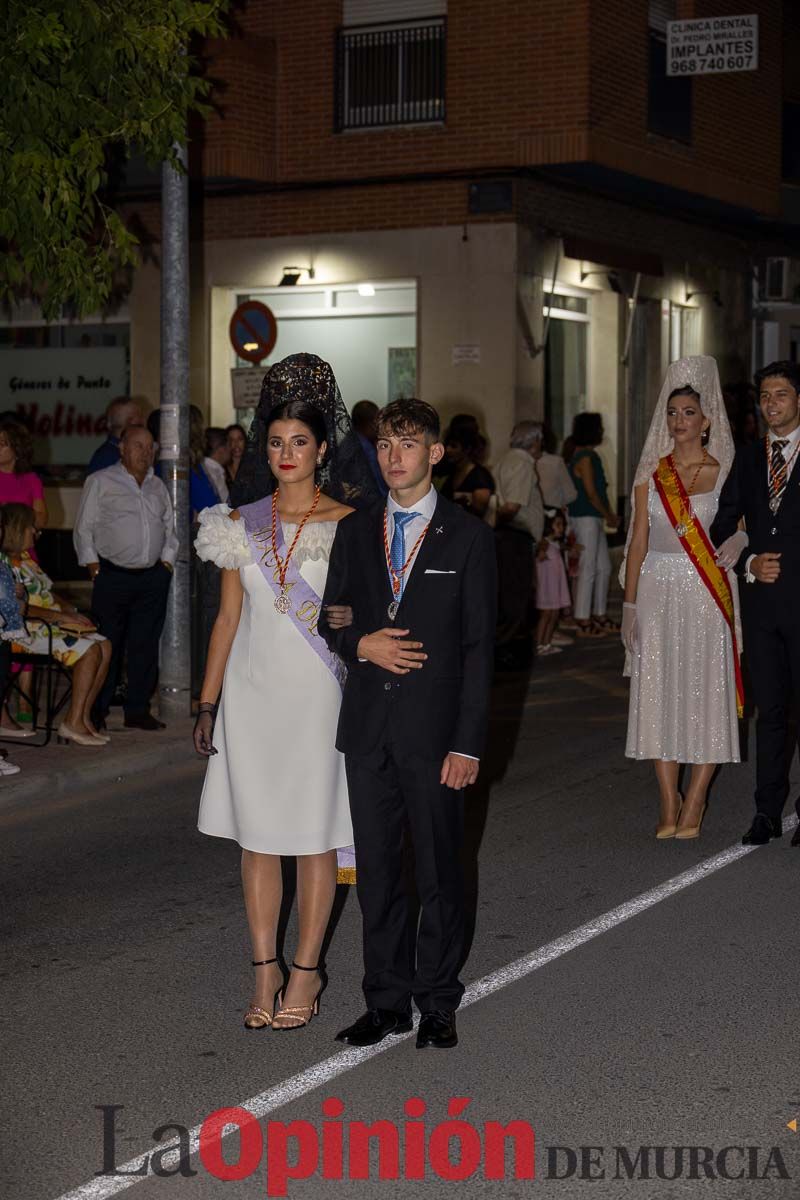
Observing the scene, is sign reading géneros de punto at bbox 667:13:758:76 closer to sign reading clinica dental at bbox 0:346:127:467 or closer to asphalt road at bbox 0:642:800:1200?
sign reading clinica dental at bbox 0:346:127:467

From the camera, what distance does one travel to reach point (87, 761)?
10188 millimetres

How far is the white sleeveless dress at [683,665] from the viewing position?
8.41m

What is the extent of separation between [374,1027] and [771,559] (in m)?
3.61

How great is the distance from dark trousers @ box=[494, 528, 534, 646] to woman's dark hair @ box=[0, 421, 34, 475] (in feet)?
14.7

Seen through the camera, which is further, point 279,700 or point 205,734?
point 205,734

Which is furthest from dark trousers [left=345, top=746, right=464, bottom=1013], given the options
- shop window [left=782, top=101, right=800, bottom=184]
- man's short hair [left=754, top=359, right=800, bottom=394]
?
shop window [left=782, top=101, right=800, bottom=184]

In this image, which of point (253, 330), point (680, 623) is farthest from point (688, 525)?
point (253, 330)

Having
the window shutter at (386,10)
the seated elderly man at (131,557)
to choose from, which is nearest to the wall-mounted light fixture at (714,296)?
the window shutter at (386,10)

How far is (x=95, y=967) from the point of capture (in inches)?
254

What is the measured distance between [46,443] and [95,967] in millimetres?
17574

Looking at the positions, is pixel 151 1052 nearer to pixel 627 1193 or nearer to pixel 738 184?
pixel 627 1193

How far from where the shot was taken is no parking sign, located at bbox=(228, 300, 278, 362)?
1612cm

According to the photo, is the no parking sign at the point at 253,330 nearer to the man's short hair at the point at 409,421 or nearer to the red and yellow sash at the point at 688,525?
the red and yellow sash at the point at 688,525

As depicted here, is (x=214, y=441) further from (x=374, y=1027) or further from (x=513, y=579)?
(x=374, y=1027)
